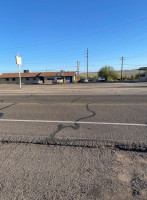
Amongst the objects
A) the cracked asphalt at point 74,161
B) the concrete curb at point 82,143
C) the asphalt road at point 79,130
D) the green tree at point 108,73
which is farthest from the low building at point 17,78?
the concrete curb at point 82,143

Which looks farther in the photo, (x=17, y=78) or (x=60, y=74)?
(x=17, y=78)

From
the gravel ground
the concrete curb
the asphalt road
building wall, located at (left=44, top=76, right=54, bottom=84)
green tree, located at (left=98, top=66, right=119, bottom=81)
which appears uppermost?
green tree, located at (left=98, top=66, right=119, bottom=81)

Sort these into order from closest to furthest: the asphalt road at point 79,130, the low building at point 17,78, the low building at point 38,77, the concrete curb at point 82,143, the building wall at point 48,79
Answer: the concrete curb at point 82,143 → the asphalt road at point 79,130 → the low building at point 38,77 → the building wall at point 48,79 → the low building at point 17,78

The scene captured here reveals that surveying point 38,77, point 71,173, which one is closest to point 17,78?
point 38,77

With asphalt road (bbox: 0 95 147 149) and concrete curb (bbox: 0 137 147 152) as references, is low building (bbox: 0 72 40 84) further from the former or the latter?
concrete curb (bbox: 0 137 147 152)

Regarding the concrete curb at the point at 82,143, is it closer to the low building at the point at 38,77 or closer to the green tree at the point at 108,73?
the low building at the point at 38,77

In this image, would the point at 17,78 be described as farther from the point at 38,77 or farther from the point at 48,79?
the point at 48,79

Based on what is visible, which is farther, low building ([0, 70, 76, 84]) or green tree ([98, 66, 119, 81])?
green tree ([98, 66, 119, 81])

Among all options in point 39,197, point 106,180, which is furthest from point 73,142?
point 39,197

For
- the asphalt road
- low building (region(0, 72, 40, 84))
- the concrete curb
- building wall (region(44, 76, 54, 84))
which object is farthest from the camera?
low building (region(0, 72, 40, 84))

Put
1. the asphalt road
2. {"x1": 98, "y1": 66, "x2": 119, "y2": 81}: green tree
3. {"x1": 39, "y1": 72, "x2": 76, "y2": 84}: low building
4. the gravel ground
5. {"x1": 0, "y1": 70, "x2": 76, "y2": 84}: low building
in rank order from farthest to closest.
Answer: {"x1": 98, "y1": 66, "x2": 119, "y2": 81}: green tree, {"x1": 0, "y1": 70, "x2": 76, "y2": 84}: low building, {"x1": 39, "y1": 72, "x2": 76, "y2": 84}: low building, the asphalt road, the gravel ground

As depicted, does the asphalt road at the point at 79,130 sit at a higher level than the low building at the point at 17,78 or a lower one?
lower

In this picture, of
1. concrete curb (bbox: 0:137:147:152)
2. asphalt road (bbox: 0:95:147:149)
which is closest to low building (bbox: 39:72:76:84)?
asphalt road (bbox: 0:95:147:149)

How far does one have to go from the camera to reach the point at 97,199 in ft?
5.92
